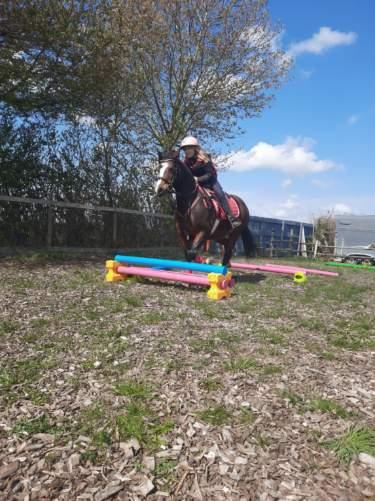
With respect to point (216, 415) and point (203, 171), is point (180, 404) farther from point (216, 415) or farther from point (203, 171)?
point (203, 171)

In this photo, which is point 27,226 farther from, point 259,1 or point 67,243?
point 259,1

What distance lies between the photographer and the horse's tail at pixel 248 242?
9.91 m

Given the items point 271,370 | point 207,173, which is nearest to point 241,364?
point 271,370

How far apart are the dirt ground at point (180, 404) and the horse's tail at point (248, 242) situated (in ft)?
16.4

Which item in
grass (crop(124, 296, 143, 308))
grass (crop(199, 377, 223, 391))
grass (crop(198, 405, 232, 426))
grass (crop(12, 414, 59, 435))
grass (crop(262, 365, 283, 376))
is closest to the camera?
grass (crop(12, 414, 59, 435))

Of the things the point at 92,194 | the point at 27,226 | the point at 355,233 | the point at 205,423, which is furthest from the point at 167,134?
the point at 355,233

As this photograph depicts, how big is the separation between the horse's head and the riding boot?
1.30 meters

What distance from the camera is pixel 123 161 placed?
14.5 m

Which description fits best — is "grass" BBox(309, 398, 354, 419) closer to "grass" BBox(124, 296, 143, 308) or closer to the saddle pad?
"grass" BBox(124, 296, 143, 308)

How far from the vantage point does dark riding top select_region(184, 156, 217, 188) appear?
7559 millimetres

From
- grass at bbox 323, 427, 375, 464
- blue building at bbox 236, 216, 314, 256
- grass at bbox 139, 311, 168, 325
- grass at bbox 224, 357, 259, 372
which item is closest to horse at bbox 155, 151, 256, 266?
grass at bbox 139, 311, 168, 325

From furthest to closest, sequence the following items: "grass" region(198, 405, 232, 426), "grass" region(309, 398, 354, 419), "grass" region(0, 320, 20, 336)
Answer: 1. "grass" region(0, 320, 20, 336)
2. "grass" region(309, 398, 354, 419)
3. "grass" region(198, 405, 232, 426)

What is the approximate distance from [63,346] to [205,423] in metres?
1.76

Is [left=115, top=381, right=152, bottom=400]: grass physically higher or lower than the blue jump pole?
lower
